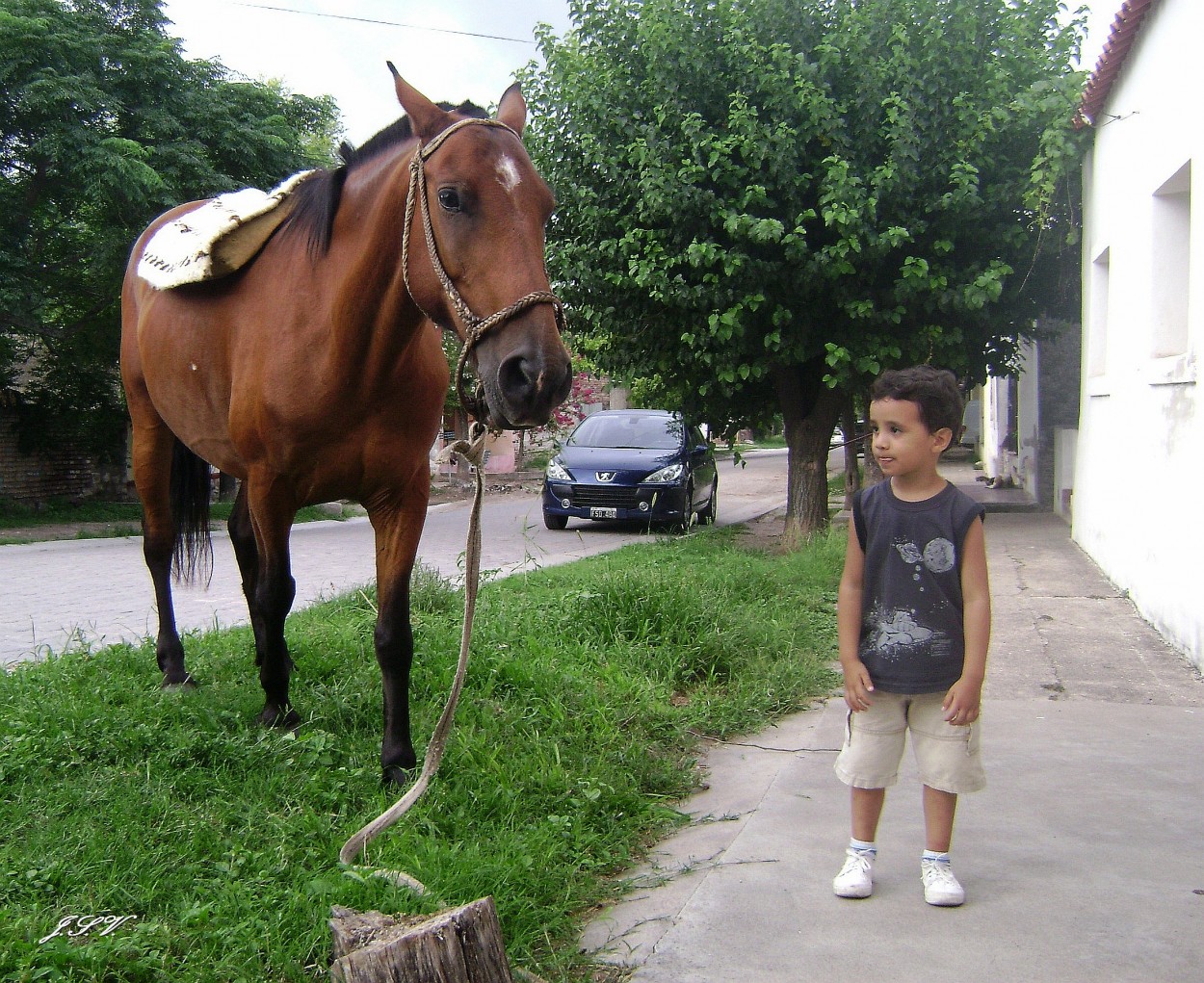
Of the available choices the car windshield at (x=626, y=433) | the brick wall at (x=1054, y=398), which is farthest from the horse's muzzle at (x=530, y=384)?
the brick wall at (x=1054, y=398)

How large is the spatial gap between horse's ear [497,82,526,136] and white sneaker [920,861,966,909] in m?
2.48

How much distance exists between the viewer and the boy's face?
2.82m

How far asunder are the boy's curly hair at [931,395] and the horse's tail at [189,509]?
3599 mm

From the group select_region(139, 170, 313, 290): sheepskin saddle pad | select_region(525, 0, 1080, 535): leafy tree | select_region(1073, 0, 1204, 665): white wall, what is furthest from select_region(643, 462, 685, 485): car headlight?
select_region(139, 170, 313, 290): sheepskin saddle pad

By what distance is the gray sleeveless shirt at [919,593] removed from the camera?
2.83m

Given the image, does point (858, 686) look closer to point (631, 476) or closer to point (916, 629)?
point (916, 629)

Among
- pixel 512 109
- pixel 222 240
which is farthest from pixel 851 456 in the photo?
pixel 512 109

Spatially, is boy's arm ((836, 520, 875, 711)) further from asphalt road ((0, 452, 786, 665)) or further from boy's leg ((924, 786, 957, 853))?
asphalt road ((0, 452, 786, 665))

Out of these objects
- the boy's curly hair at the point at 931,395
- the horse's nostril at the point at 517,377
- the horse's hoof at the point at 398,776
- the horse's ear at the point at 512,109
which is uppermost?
the horse's ear at the point at 512,109

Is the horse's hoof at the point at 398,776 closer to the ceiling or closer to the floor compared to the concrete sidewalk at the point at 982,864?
closer to the ceiling

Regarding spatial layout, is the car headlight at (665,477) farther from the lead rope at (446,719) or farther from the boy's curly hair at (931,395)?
the boy's curly hair at (931,395)

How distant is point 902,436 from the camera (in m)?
2.82

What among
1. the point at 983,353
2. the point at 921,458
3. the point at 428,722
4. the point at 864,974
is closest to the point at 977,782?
the point at 864,974

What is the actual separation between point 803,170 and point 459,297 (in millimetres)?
6933
